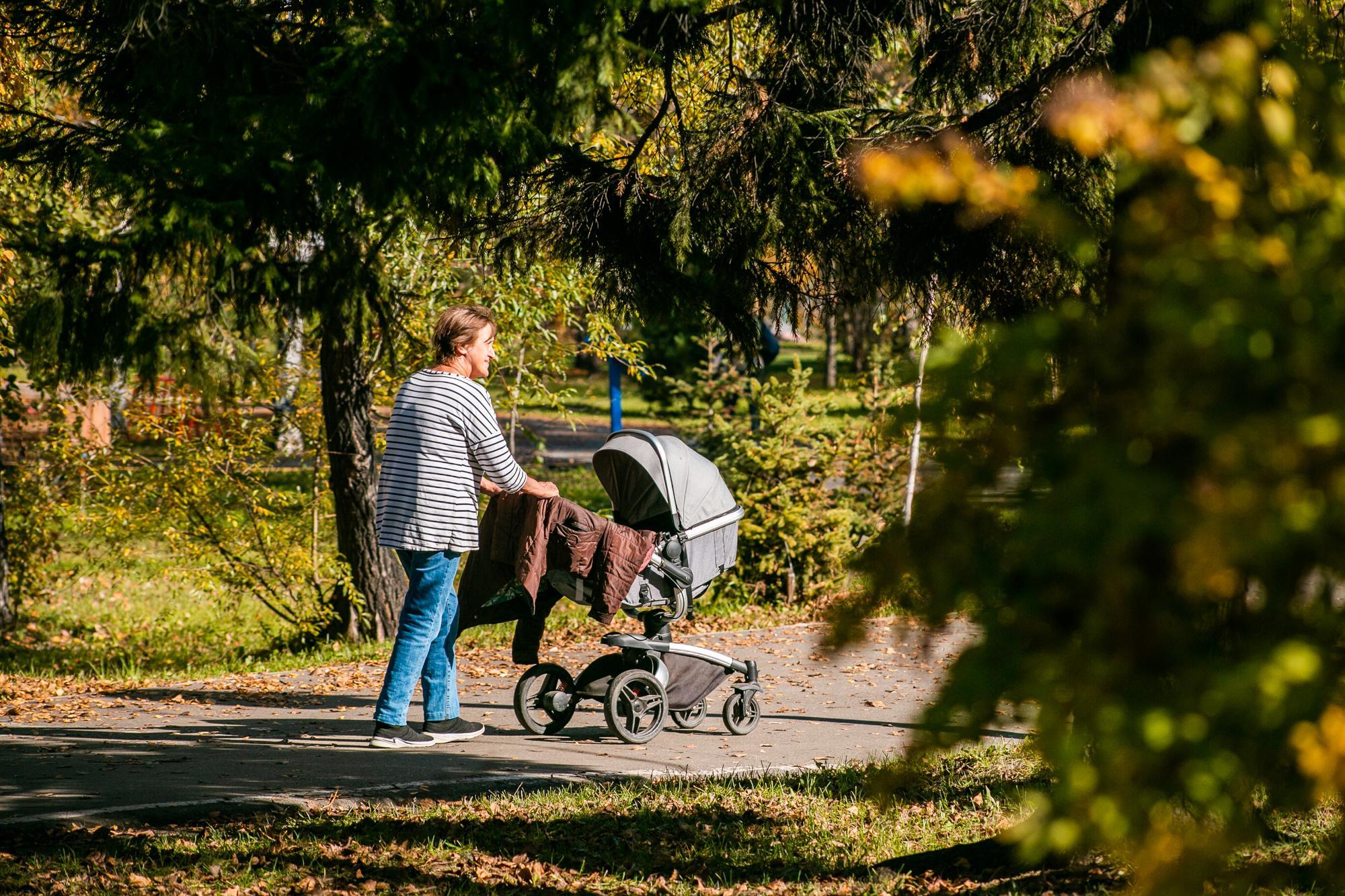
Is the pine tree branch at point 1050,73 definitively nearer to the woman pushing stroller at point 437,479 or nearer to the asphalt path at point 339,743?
the asphalt path at point 339,743

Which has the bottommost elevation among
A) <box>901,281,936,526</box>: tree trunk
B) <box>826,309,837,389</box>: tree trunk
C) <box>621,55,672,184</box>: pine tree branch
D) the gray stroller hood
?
the gray stroller hood

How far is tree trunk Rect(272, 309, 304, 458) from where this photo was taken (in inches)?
397

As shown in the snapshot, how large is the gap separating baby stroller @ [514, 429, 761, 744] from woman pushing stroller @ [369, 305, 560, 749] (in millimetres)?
555

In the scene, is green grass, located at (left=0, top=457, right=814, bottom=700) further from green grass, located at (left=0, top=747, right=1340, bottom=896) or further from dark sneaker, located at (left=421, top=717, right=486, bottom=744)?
green grass, located at (left=0, top=747, right=1340, bottom=896)

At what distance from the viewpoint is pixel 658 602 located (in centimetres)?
614

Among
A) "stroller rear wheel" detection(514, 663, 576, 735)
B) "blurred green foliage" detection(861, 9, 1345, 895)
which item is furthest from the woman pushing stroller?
"blurred green foliage" detection(861, 9, 1345, 895)

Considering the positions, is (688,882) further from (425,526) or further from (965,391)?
(965,391)

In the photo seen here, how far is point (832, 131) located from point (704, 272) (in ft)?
2.82

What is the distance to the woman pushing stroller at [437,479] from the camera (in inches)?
220

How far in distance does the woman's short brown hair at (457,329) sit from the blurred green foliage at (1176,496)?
3.87 metres

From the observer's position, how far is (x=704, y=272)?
224 inches

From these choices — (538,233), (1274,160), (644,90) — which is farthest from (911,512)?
(644,90)

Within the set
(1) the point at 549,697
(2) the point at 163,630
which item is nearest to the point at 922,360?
(1) the point at 549,697

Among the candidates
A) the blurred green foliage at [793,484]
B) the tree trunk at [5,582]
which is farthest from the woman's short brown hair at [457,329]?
the tree trunk at [5,582]
